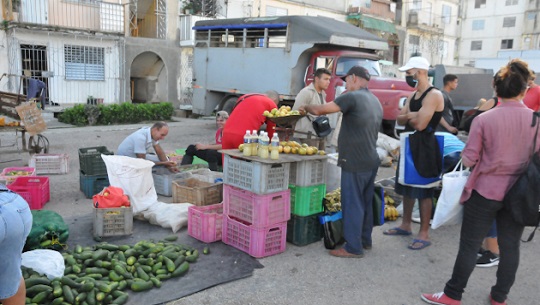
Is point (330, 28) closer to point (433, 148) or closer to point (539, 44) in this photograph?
point (433, 148)

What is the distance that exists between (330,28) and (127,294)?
30.6 feet

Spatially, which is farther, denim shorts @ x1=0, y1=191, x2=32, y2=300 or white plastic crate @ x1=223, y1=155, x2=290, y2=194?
white plastic crate @ x1=223, y1=155, x2=290, y2=194

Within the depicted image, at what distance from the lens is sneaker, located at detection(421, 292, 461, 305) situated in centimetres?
379

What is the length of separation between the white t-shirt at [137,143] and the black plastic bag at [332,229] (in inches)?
119

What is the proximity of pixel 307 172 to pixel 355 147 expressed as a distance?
23.4 inches

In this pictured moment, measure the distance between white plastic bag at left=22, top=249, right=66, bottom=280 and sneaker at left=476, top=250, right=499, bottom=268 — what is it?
13.4ft

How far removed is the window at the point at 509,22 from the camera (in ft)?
132

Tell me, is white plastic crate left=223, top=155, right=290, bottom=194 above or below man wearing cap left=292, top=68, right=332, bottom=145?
below

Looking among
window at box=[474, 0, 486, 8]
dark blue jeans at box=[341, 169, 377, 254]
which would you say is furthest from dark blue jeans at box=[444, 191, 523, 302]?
window at box=[474, 0, 486, 8]

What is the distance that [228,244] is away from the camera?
16.2 feet

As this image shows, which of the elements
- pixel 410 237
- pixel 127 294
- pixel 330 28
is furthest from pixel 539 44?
pixel 127 294

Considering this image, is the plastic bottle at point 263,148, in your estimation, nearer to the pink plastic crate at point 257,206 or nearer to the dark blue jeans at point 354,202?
the pink plastic crate at point 257,206

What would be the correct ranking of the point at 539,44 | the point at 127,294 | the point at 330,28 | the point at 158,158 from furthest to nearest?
the point at 539,44
the point at 330,28
the point at 158,158
the point at 127,294

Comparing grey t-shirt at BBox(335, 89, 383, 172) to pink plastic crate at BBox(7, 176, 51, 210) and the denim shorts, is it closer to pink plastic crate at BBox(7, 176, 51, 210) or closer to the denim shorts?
the denim shorts
